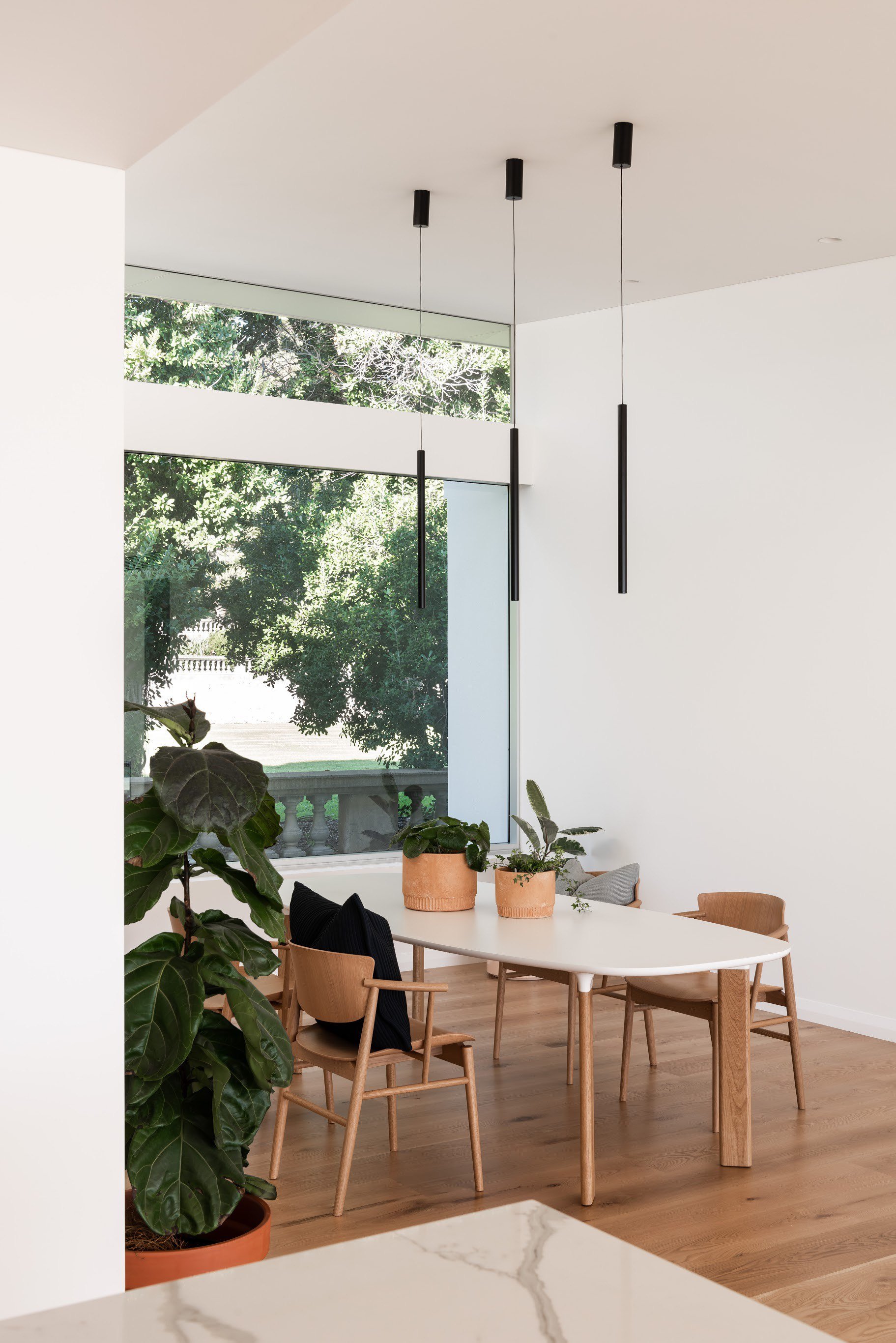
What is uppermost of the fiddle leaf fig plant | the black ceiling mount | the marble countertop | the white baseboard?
the black ceiling mount

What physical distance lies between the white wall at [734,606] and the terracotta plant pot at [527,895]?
191cm

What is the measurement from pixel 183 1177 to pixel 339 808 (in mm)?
4246

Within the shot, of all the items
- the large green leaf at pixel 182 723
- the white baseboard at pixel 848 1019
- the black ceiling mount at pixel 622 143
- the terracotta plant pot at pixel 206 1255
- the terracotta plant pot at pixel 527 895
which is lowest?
the white baseboard at pixel 848 1019

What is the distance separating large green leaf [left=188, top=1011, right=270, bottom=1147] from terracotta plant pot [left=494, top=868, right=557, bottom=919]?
5.80 ft

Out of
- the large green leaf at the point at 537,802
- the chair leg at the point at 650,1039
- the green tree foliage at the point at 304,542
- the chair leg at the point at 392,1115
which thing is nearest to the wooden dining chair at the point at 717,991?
the chair leg at the point at 650,1039

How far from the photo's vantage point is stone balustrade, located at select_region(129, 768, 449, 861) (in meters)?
6.72

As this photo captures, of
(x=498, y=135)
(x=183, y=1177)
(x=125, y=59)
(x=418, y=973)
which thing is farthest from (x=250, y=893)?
(x=498, y=135)

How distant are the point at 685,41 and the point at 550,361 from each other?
3.36 metres

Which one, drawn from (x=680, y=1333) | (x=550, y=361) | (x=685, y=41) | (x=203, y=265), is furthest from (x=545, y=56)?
(x=680, y=1333)

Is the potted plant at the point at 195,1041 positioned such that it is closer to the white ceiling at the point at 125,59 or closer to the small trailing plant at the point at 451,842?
the white ceiling at the point at 125,59

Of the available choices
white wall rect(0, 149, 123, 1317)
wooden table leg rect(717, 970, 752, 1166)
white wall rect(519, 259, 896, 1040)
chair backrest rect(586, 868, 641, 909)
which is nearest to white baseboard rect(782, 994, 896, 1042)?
white wall rect(519, 259, 896, 1040)

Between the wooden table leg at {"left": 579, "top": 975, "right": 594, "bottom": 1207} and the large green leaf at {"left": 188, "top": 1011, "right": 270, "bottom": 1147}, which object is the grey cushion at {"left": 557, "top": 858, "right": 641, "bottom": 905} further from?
the large green leaf at {"left": 188, "top": 1011, "right": 270, "bottom": 1147}

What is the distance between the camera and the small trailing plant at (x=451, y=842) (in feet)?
14.8

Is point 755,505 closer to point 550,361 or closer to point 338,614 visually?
point 550,361
